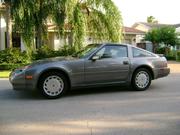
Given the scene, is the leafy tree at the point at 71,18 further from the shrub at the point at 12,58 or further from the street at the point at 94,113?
the street at the point at 94,113

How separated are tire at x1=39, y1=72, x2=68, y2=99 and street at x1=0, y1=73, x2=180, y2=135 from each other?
0.20 m

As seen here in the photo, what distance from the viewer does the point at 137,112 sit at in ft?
24.6

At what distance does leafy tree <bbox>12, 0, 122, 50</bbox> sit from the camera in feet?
65.6

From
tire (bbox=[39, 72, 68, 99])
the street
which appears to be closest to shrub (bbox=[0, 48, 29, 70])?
the street

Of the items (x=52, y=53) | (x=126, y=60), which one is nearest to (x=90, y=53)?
(x=126, y=60)

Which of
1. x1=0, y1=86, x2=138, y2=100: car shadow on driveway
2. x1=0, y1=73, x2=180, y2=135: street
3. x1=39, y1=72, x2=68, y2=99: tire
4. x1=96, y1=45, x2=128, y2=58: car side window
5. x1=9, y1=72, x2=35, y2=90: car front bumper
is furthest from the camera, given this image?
x1=96, y1=45, x2=128, y2=58: car side window

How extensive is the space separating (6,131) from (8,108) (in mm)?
1989

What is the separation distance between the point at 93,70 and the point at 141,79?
Answer: 160cm

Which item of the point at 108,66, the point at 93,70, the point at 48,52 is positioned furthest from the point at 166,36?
the point at 93,70

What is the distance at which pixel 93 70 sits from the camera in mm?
9594

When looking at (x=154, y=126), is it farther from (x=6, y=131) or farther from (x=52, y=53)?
(x=52, y=53)

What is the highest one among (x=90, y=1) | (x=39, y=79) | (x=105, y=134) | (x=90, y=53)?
(x=90, y=1)

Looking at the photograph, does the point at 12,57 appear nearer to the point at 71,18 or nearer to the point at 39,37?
the point at 39,37

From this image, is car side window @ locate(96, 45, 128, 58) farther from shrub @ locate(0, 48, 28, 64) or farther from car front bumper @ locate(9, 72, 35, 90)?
shrub @ locate(0, 48, 28, 64)
